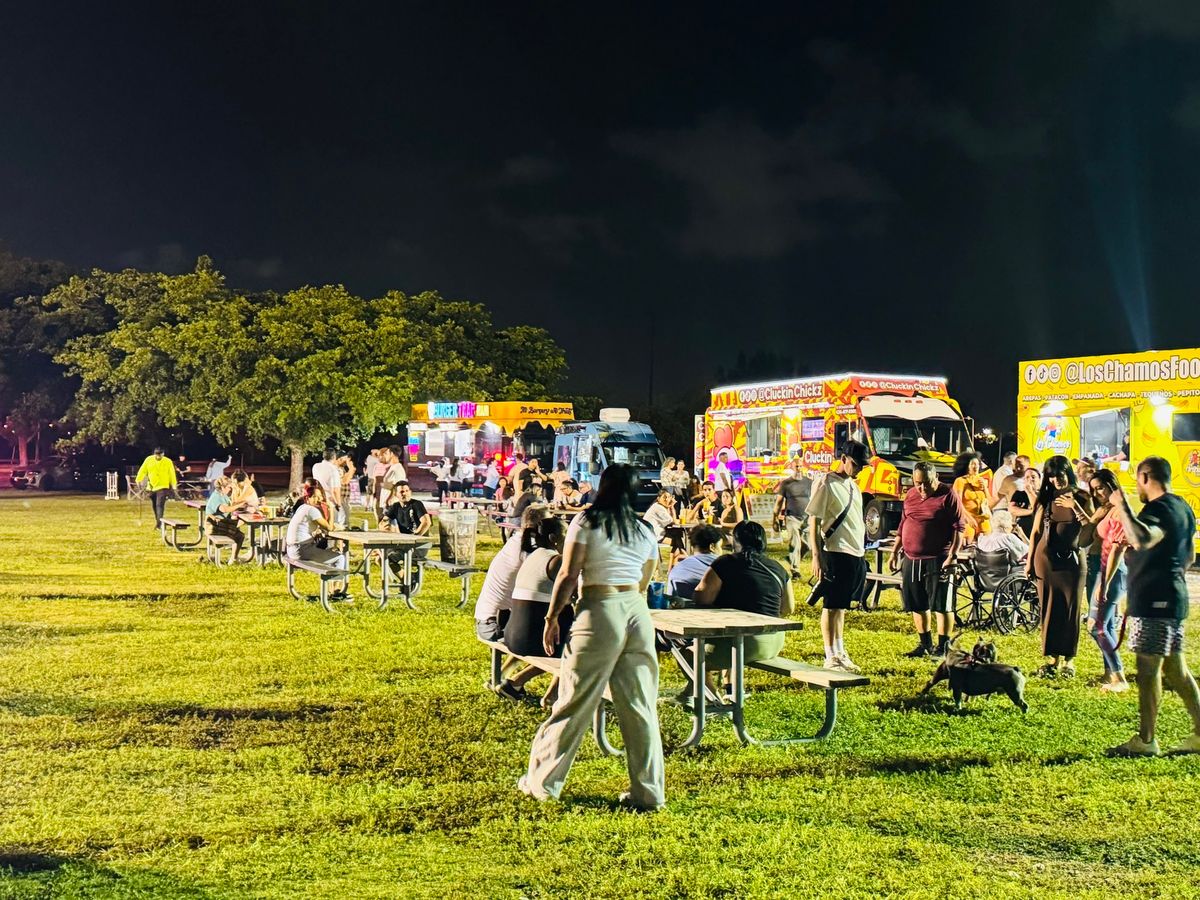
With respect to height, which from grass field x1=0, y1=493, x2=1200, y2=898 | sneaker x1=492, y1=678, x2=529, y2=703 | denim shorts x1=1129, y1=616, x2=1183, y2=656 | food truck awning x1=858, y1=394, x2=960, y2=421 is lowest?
grass field x1=0, y1=493, x2=1200, y2=898

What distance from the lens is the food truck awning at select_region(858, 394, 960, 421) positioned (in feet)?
71.0

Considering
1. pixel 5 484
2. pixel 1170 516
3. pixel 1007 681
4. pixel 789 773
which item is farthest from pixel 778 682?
pixel 5 484

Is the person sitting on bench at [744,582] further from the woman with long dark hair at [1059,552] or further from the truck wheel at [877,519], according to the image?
the truck wheel at [877,519]

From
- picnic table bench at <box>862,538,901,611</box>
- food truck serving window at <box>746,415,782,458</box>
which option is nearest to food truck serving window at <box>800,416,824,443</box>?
food truck serving window at <box>746,415,782,458</box>

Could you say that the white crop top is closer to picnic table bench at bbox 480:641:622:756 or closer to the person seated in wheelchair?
picnic table bench at bbox 480:641:622:756

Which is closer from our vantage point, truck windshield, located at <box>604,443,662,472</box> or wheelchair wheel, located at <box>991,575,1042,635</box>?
wheelchair wheel, located at <box>991,575,1042,635</box>

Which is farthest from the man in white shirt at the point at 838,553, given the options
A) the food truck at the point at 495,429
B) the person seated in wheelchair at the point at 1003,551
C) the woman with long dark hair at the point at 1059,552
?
the food truck at the point at 495,429

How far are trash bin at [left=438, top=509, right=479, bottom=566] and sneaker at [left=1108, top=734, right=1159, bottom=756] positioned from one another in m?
9.99

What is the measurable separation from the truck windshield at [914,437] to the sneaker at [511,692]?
14.0 m

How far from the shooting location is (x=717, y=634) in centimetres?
687

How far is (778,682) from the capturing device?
9.19 meters

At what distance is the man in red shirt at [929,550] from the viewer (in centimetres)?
1021

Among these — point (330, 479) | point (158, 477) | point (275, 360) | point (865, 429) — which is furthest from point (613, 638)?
point (275, 360)

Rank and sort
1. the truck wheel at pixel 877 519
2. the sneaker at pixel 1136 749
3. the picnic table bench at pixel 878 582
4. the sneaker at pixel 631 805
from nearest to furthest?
the sneaker at pixel 631 805 → the sneaker at pixel 1136 749 → the picnic table bench at pixel 878 582 → the truck wheel at pixel 877 519
